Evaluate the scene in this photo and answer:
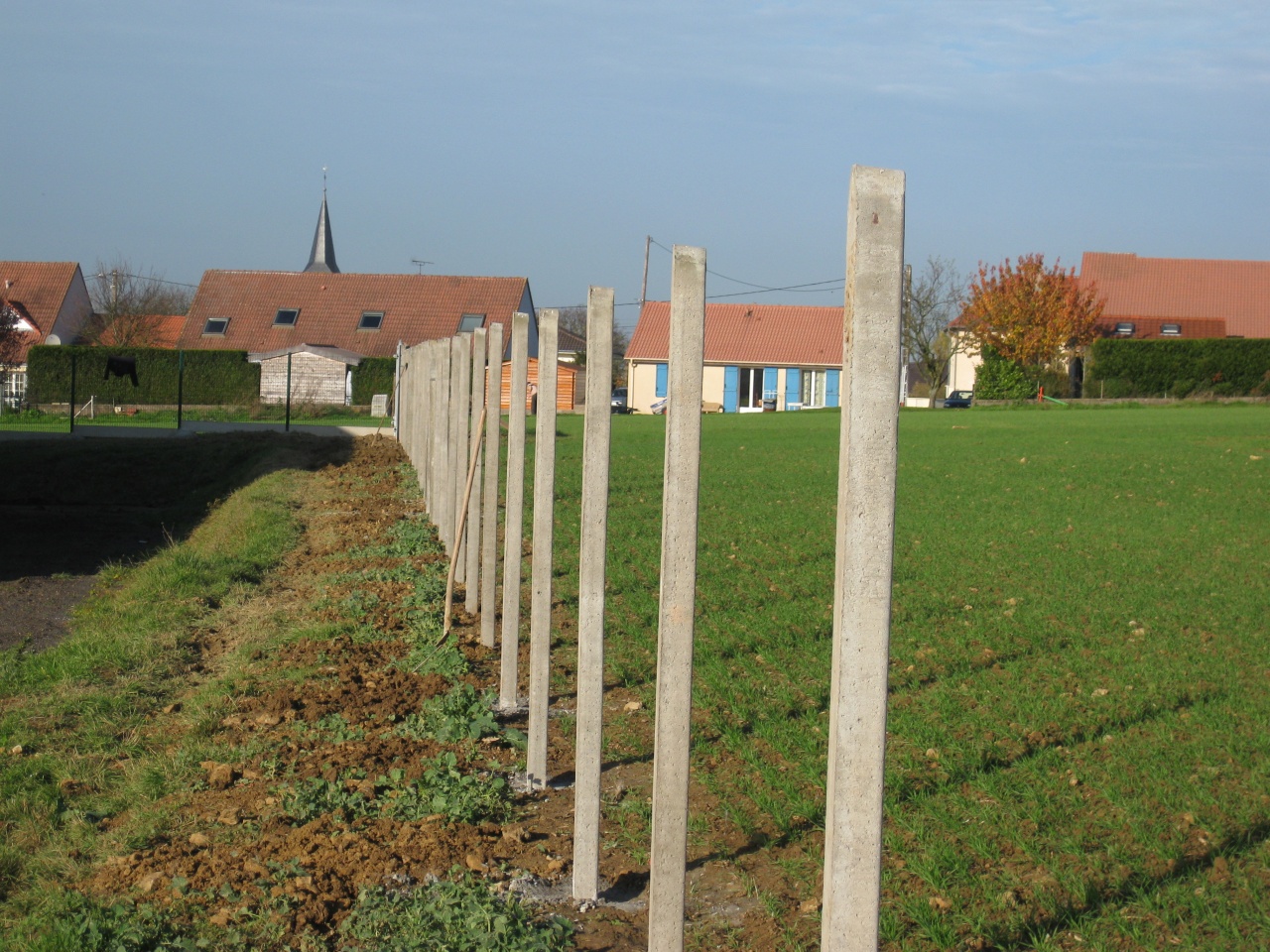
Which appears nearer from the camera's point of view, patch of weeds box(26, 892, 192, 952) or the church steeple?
patch of weeds box(26, 892, 192, 952)

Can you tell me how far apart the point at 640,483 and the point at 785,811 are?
11554 millimetres

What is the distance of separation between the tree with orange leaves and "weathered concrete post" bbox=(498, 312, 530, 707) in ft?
162

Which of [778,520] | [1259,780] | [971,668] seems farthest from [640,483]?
[1259,780]

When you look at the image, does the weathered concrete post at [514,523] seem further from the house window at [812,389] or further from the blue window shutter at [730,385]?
the house window at [812,389]

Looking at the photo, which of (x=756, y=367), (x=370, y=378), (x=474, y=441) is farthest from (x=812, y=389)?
(x=474, y=441)

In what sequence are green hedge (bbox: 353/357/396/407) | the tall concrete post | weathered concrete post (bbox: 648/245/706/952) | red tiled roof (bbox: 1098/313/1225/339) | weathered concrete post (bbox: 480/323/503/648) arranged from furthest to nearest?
red tiled roof (bbox: 1098/313/1225/339)
green hedge (bbox: 353/357/396/407)
weathered concrete post (bbox: 480/323/503/648)
the tall concrete post
weathered concrete post (bbox: 648/245/706/952)

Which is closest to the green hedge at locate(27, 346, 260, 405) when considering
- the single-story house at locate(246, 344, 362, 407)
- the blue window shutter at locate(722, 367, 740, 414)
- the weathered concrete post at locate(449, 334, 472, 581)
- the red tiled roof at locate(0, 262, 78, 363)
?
the single-story house at locate(246, 344, 362, 407)

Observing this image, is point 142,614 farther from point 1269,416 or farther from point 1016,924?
point 1269,416

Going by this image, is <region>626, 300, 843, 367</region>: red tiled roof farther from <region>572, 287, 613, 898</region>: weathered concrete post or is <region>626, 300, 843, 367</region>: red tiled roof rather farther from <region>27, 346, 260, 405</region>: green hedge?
<region>572, 287, 613, 898</region>: weathered concrete post

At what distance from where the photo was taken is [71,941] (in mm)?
3221

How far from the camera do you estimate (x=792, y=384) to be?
188 ft

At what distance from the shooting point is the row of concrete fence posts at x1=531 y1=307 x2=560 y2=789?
439 centimetres

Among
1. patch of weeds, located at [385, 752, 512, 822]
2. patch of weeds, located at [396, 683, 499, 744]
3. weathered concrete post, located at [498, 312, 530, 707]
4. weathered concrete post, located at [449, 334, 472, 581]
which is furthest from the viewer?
weathered concrete post, located at [449, 334, 472, 581]

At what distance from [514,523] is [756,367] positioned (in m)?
Result: 52.6
